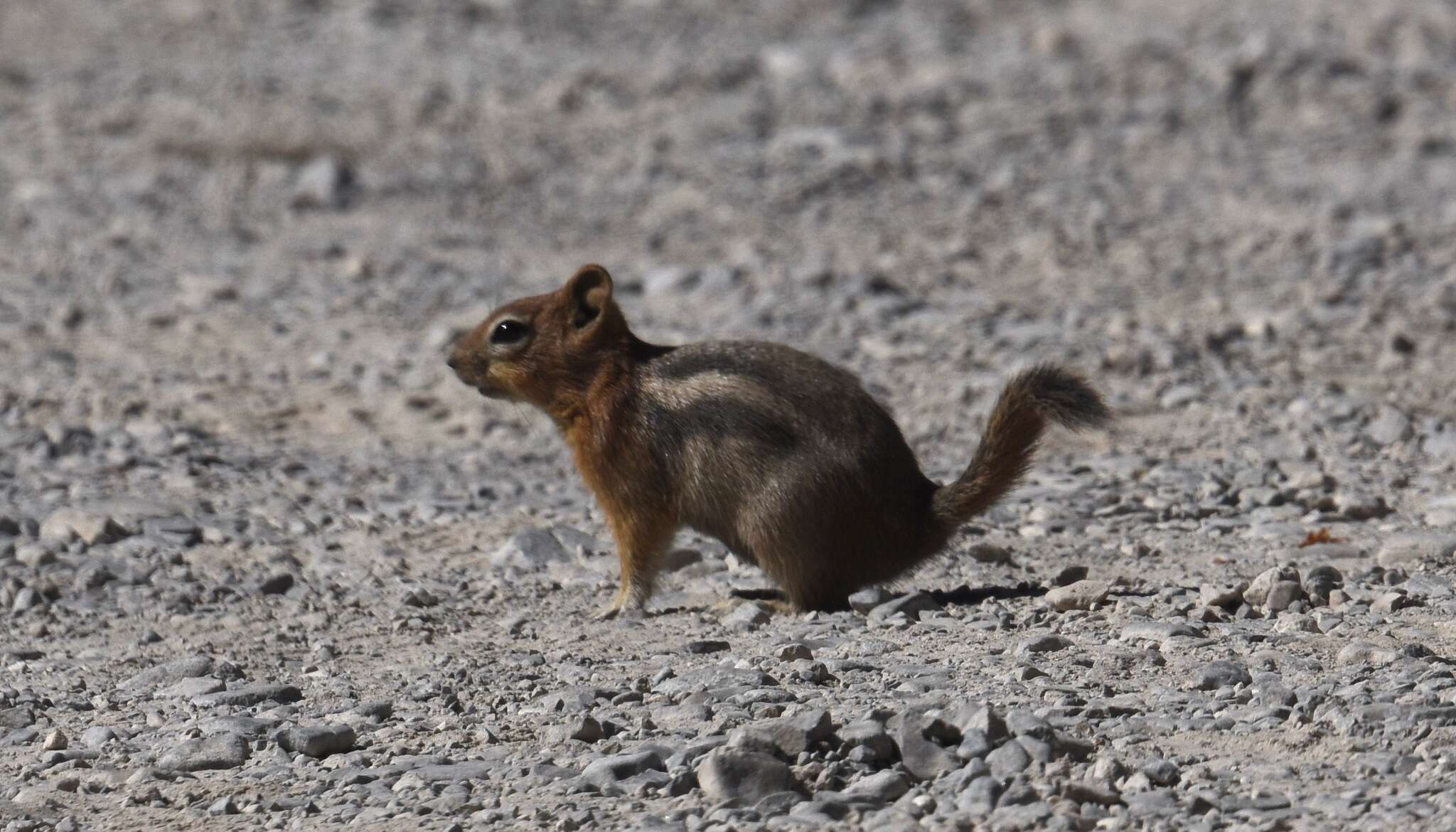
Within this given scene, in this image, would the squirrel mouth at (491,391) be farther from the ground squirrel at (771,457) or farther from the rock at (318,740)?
the rock at (318,740)

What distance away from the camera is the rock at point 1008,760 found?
4043 millimetres

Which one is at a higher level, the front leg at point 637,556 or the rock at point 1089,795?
the front leg at point 637,556

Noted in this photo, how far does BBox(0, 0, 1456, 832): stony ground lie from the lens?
4270 millimetres

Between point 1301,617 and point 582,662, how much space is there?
1.86m

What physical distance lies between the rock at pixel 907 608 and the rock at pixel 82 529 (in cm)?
255

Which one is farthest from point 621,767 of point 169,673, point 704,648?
point 169,673

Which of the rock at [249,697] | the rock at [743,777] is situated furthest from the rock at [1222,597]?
the rock at [249,697]

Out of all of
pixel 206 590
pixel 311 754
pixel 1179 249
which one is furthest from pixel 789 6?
pixel 311 754

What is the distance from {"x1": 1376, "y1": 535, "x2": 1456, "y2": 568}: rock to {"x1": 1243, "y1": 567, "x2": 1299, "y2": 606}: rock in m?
0.45

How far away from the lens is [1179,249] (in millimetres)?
10352

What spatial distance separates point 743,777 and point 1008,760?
545 mm

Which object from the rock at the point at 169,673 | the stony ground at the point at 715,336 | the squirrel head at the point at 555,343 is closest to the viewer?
the stony ground at the point at 715,336

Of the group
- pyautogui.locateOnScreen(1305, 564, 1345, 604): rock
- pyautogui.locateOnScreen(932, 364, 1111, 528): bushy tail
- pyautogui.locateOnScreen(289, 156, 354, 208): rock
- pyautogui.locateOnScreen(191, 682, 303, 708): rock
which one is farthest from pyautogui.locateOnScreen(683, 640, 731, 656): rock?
pyautogui.locateOnScreen(289, 156, 354, 208): rock

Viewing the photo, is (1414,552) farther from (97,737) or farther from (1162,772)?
(97,737)
